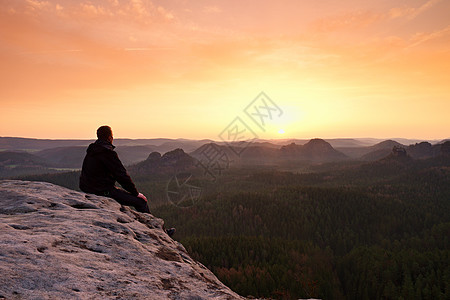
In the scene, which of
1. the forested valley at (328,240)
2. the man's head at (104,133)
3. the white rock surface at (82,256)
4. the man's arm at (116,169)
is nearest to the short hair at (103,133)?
the man's head at (104,133)

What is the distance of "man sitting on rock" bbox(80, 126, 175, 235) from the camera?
9.59m

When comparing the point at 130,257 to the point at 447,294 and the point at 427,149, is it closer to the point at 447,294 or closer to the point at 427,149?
the point at 447,294

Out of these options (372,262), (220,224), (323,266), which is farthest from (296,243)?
(220,224)

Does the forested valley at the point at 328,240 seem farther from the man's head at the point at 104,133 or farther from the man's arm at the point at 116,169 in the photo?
the man's head at the point at 104,133

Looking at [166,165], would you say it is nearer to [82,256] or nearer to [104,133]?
[104,133]

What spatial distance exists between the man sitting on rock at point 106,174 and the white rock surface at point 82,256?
120 centimetres

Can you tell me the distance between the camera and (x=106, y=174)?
1014 centimetres

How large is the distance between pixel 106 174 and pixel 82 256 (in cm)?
531

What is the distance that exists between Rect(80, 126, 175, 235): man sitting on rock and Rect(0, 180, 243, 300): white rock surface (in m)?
1.20

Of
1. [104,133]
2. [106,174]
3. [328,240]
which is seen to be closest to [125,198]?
[106,174]

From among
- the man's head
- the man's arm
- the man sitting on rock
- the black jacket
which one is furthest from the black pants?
the man's head

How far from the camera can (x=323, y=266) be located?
92.2 ft

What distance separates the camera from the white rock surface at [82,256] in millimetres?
4156

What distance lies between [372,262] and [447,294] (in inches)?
308
